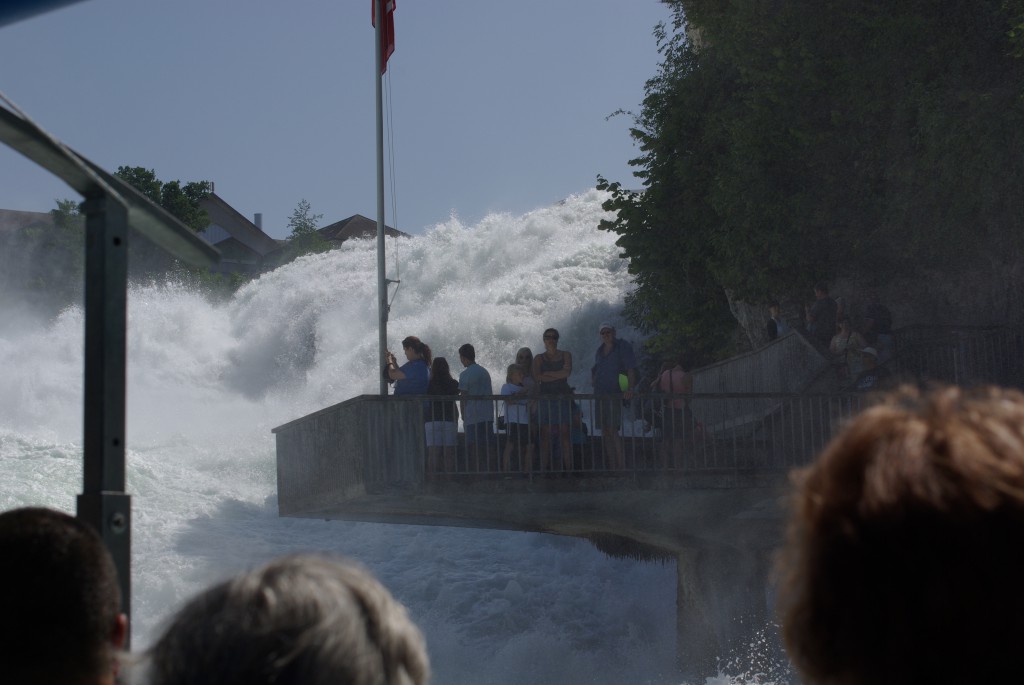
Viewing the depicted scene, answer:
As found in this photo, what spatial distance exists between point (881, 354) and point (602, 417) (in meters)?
3.62

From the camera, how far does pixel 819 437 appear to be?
625 inches

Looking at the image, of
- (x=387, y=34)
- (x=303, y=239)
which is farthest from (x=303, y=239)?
(x=387, y=34)

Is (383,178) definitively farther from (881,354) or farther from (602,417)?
(881,354)

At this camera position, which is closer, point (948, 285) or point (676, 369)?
point (676, 369)

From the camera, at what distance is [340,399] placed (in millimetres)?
45656

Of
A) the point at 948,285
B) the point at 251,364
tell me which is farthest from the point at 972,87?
the point at 251,364

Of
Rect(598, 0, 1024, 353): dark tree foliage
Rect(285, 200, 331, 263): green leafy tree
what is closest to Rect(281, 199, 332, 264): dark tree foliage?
Rect(285, 200, 331, 263): green leafy tree

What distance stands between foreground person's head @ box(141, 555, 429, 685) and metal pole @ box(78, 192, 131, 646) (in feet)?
2.81

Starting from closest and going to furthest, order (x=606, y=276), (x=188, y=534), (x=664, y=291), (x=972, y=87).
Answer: (x=972, y=87) → (x=664, y=291) → (x=188, y=534) → (x=606, y=276)

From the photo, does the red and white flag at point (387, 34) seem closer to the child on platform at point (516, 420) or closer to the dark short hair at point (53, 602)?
the child on platform at point (516, 420)

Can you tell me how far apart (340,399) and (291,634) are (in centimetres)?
4463

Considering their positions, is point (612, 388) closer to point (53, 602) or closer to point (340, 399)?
point (53, 602)

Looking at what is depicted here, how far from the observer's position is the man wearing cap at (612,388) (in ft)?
50.4

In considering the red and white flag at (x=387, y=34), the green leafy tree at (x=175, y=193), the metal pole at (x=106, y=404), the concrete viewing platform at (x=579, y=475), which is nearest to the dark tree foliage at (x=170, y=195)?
the green leafy tree at (x=175, y=193)
